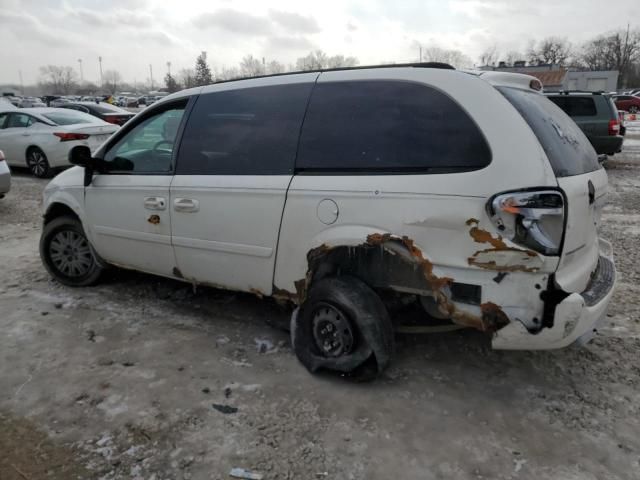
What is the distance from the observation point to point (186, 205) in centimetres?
362

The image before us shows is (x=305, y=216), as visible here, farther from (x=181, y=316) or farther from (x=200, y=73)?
(x=200, y=73)

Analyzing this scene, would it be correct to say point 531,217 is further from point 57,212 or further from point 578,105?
point 578,105

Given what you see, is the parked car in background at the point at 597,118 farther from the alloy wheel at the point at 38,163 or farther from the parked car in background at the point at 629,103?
the parked car in background at the point at 629,103

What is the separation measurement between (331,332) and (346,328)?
141mm

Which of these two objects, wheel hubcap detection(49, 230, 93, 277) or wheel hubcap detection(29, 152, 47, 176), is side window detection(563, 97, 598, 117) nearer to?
wheel hubcap detection(49, 230, 93, 277)

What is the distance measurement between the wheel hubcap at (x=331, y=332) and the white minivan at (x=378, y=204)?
12mm

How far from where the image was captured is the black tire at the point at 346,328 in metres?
2.94

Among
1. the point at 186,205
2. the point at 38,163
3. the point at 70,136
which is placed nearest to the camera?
the point at 186,205

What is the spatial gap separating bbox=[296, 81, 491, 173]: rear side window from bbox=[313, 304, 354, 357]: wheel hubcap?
0.87 meters

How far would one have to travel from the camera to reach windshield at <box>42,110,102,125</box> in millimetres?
11320

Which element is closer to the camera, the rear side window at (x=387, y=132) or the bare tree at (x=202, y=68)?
the rear side window at (x=387, y=132)

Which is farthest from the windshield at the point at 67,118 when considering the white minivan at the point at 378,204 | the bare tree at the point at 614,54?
the bare tree at the point at 614,54

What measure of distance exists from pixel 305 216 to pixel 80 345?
6.54ft

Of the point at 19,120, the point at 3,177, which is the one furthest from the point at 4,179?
the point at 19,120
